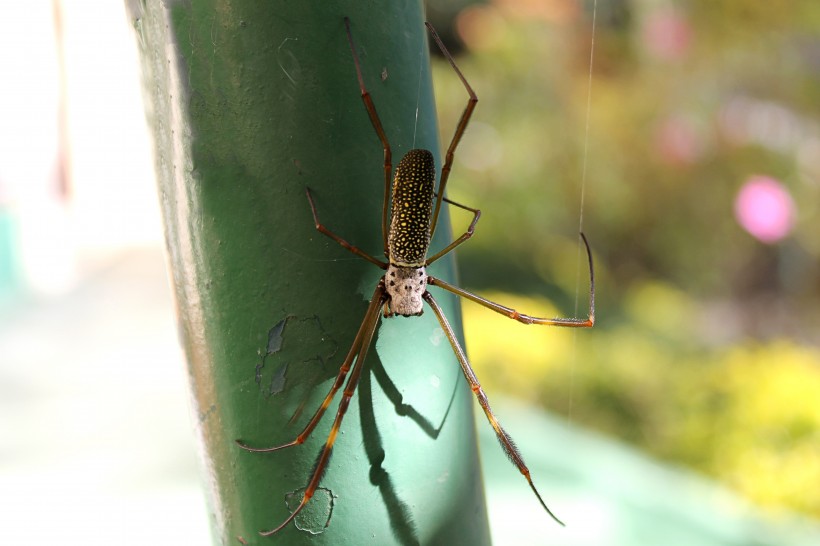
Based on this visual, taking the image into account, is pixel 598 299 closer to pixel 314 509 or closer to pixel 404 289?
pixel 404 289

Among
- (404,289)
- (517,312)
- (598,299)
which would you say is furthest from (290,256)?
(598,299)

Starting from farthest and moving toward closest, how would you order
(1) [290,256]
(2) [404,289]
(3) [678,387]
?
(3) [678,387] < (2) [404,289] < (1) [290,256]

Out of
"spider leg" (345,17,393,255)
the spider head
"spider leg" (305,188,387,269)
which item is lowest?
the spider head

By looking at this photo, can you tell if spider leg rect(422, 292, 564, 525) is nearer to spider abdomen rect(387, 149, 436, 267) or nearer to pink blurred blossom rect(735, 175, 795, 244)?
spider abdomen rect(387, 149, 436, 267)

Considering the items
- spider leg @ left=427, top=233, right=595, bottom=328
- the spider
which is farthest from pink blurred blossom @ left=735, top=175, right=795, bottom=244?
the spider

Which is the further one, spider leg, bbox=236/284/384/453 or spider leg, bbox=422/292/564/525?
spider leg, bbox=422/292/564/525

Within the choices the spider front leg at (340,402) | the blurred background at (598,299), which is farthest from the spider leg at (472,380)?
the blurred background at (598,299)
